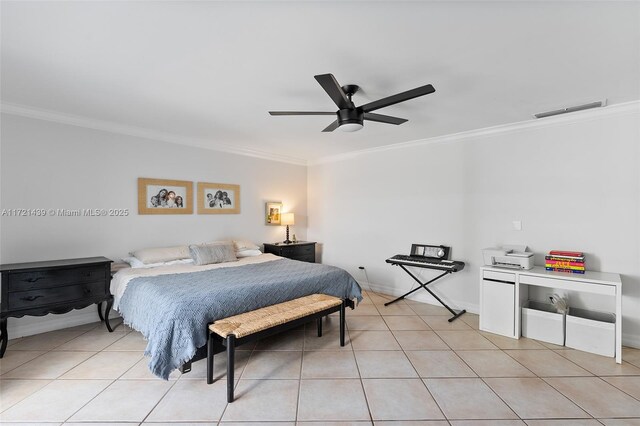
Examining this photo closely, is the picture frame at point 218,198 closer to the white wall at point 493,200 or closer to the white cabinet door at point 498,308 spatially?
the white wall at point 493,200

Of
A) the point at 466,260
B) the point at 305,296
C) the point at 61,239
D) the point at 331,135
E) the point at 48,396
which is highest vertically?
the point at 331,135

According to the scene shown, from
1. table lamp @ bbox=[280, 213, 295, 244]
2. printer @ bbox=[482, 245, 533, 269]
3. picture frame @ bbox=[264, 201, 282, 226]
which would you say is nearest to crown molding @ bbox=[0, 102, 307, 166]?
picture frame @ bbox=[264, 201, 282, 226]

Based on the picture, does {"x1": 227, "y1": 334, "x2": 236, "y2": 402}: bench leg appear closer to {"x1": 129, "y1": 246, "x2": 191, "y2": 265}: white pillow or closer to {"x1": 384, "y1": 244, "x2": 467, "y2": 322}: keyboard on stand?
{"x1": 129, "y1": 246, "x2": 191, "y2": 265}: white pillow

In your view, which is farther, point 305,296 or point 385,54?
point 305,296

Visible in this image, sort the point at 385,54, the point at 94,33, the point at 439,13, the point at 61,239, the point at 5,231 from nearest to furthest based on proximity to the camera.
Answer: the point at 439,13, the point at 94,33, the point at 385,54, the point at 5,231, the point at 61,239

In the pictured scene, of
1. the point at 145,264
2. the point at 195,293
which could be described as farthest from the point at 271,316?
the point at 145,264

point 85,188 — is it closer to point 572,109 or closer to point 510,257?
point 510,257

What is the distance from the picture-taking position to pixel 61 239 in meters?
3.35

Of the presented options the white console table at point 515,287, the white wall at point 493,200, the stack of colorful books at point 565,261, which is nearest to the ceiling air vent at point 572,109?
the white wall at point 493,200

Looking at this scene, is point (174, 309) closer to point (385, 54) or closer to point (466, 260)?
point (385, 54)

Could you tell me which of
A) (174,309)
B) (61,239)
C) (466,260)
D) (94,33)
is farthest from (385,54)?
(61,239)

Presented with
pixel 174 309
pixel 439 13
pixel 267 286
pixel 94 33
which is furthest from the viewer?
pixel 267 286

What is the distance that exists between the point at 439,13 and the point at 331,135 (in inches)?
99.8

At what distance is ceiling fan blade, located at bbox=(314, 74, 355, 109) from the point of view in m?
1.87
